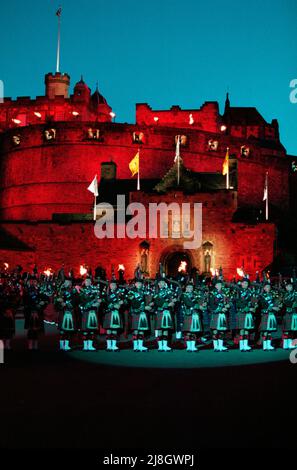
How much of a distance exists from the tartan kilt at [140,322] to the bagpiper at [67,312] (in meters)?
1.53

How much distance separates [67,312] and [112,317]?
115 cm

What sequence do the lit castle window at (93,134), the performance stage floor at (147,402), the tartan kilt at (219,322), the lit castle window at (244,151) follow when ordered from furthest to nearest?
1. the lit castle window at (244,151)
2. the lit castle window at (93,134)
3. the tartan kilt at (219,322)
4. the performance stage floor at (147,402)

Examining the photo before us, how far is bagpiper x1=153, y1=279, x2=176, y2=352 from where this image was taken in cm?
1584

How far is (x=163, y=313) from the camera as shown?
628 inches

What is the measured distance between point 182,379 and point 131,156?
43182 mm

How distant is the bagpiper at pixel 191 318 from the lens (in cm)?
1582

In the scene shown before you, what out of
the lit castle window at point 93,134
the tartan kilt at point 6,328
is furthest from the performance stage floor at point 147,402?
the lit castle window at point 93,134

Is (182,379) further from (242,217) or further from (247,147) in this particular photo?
(247,147)

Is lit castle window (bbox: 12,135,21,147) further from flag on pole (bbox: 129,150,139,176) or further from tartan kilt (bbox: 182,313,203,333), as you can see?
tartan kilt (bbox: 182,313,203,333)

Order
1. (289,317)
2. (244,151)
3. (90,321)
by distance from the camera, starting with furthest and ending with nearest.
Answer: (244,151) → (289,317) → (90,321)

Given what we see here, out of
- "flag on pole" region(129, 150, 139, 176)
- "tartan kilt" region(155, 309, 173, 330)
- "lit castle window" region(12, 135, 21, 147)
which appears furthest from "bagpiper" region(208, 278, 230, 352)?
"lit castle window" region(12, 135, 21, 147)

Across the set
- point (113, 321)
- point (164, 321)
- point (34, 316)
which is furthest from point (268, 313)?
point (34, 316)

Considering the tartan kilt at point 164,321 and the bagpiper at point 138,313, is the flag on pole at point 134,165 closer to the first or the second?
the bagpiper at point 138,313

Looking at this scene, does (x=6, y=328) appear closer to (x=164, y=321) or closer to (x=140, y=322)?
(x=140, y=322)
